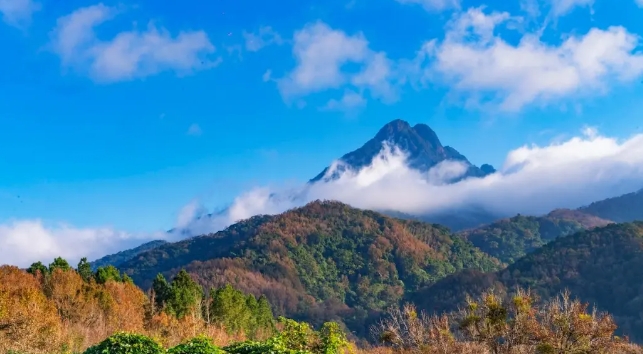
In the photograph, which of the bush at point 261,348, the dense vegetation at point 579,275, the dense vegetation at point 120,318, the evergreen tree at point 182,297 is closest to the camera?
the bush at point 261,348

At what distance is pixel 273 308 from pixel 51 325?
5336 inches

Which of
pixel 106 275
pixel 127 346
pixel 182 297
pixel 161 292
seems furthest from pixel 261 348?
pixel 106 275

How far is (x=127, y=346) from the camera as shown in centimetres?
1609

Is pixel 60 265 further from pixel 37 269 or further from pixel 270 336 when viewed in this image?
pixel 270 336

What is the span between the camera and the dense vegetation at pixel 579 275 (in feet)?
438

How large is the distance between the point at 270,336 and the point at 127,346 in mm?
13079

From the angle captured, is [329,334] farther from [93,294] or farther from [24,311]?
[93,294]

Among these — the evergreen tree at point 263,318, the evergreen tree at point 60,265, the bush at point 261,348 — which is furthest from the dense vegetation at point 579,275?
the bush at point 261,348

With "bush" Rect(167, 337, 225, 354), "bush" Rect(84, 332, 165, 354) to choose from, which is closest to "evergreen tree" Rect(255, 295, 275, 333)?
"bush" Rect(84, 332, 165, 354)

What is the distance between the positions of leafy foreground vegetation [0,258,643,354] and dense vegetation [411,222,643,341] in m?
99.3

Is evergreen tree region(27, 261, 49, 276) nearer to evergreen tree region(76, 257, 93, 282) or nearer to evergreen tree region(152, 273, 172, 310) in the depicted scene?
evergreen tree region(76, 257, 93, 282)

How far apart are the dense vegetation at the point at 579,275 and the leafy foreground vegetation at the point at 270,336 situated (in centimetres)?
9935

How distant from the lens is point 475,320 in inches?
837

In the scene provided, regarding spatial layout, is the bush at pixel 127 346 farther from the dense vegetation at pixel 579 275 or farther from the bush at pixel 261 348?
the dense vegetation at pixel 579 275
